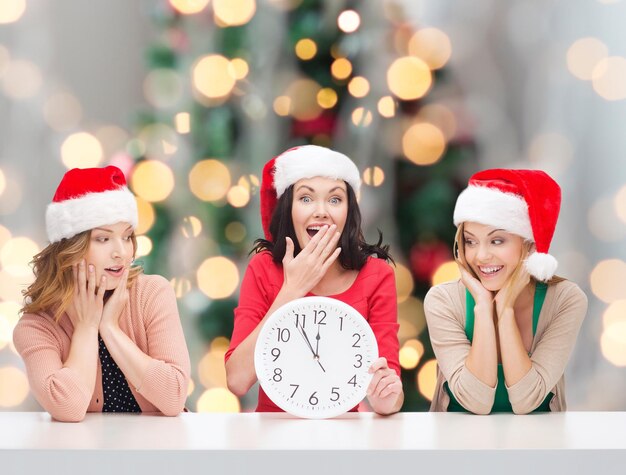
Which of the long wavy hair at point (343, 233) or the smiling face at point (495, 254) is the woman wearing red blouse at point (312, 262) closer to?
the long wavy hair at point (343, 233)

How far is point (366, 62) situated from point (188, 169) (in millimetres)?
649

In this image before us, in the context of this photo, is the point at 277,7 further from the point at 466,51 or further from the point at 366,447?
the point at 366,447

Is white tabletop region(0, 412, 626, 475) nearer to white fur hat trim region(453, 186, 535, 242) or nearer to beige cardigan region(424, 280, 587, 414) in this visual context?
A: beige cardigan region(424, 280, 587, 414)

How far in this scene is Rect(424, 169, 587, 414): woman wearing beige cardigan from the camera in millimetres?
1770

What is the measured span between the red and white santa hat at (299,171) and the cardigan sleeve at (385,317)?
240mm

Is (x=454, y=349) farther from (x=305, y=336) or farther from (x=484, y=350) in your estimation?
(x=305, y=336)

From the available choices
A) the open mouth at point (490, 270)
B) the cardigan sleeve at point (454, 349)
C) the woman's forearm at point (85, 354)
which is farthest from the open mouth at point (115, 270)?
the open mouth at point (490, 270)

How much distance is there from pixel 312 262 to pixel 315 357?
26cm

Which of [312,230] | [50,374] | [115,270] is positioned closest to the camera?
[50,374]

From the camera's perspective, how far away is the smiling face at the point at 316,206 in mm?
1896

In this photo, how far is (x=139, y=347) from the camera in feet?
5.97

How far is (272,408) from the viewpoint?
191cm

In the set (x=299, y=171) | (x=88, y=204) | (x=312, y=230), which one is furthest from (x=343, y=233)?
(x=88, y=204)

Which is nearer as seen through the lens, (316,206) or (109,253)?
(109,253)
